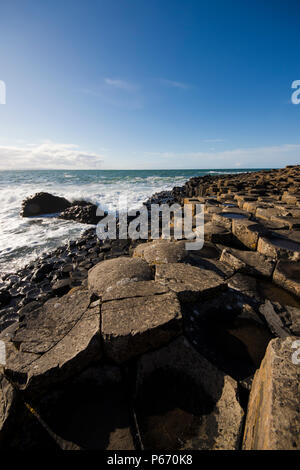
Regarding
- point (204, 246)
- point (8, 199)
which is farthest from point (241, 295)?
point (8, 199)

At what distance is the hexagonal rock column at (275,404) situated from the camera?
0.90m

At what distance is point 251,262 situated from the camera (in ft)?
8.59

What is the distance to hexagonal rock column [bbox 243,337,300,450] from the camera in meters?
0.90

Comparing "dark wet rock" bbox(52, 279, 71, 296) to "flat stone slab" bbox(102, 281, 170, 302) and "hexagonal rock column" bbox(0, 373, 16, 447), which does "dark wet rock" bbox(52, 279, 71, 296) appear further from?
"hexagonal rock column" bbox(0, 373, 16, 447)

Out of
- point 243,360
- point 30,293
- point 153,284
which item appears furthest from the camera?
point 30,293

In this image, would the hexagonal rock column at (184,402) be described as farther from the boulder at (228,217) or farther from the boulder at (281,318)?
the boulder at (228,217)

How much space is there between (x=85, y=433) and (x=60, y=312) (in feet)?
3.12

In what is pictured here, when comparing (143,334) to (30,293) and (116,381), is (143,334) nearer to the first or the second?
(116,381)

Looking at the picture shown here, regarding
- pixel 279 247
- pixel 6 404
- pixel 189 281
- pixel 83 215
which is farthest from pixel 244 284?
pixel 83 215

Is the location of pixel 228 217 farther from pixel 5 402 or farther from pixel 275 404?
pixel 5 402

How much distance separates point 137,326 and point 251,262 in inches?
72.6

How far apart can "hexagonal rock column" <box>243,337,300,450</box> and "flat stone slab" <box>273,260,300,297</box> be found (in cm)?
109

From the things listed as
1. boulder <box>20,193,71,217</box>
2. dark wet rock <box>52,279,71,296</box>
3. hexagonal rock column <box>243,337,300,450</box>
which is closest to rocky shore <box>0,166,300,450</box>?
hexagonal rock column <box>243,337,300,450</box>

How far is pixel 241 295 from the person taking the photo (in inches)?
85.1
